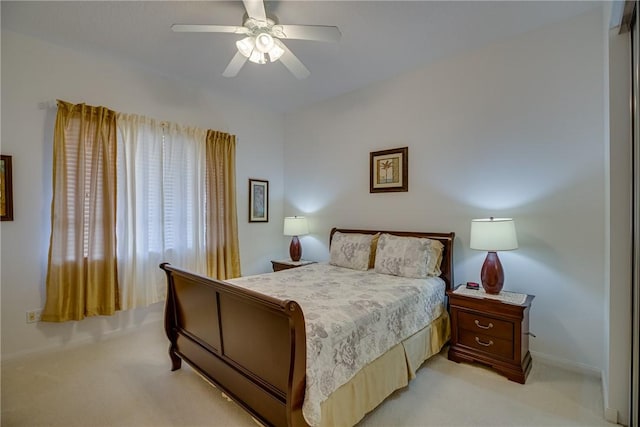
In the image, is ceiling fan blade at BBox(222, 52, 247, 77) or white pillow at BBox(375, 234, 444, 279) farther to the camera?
white pillow at BBox(375, 234, 444, 279)

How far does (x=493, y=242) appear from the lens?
235 centimetres

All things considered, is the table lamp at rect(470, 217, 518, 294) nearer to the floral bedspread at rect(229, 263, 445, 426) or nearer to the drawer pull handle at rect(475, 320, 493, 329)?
the drawer pull handle at rect(475, 320, 493, 329)

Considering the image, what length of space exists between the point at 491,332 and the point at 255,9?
297 centimetres

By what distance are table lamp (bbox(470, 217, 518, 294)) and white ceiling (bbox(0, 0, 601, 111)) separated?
170 centimetres

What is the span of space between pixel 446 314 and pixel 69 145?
12.9 ft

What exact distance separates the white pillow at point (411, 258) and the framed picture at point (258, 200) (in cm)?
211

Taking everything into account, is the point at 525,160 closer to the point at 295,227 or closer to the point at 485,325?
the point at 485,325

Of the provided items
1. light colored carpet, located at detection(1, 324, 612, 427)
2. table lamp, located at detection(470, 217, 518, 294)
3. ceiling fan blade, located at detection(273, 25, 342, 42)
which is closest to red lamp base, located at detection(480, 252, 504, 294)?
table lamp, located at detection(470, 217, 518, 294)

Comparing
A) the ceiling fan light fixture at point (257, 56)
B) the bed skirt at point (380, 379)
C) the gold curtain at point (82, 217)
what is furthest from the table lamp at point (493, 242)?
the gold curtain at point (82, 217)

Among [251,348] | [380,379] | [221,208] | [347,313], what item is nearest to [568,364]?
[380,379]

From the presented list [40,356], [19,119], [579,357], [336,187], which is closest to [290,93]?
[336,187]

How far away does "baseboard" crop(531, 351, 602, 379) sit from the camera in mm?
2326

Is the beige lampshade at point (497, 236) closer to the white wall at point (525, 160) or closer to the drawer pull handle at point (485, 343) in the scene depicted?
the white wall at point (525, 160)

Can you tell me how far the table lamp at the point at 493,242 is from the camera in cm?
234
